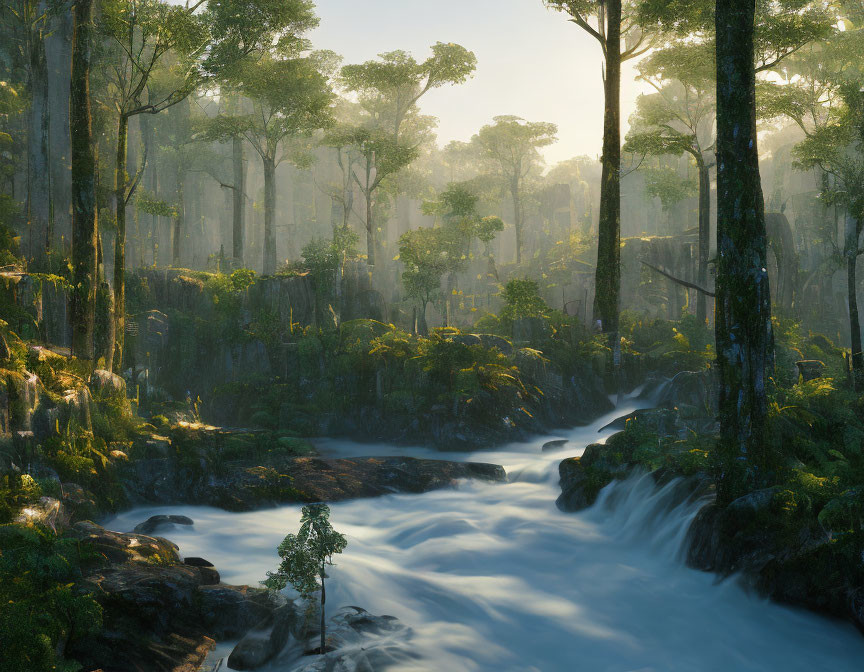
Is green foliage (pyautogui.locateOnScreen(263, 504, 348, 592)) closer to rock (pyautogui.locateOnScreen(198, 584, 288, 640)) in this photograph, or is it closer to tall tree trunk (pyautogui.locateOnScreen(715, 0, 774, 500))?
rock (pyautogui.locateOnScreen(198, 584, 288, 640))

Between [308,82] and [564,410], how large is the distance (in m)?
18.4

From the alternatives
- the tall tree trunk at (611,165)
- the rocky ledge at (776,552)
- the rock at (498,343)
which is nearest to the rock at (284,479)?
the rocky ledge at (776,552)

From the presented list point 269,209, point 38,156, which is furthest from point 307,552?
point 269,209

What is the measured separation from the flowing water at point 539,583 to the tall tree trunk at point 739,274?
146 cm

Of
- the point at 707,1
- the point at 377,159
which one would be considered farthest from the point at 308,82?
the point at 707,1

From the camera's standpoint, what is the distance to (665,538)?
9273mm

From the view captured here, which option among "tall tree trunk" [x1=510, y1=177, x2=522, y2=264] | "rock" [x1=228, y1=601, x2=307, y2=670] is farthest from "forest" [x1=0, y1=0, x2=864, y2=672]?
"tall tree trunk" [x1=510, y1=177, x2=522, y2=264]

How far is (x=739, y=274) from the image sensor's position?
820 cm

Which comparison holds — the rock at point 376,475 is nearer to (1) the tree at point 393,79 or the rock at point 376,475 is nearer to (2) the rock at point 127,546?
(2) the rock at point 127,546

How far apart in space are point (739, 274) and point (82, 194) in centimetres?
1167

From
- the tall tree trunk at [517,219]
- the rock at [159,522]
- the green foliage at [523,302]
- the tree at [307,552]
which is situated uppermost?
the tall tree trunk at [517,219]

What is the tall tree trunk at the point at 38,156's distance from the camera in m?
16.6

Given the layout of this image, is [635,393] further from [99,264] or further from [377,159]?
[377,159]

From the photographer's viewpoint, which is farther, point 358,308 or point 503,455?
point 358,308
